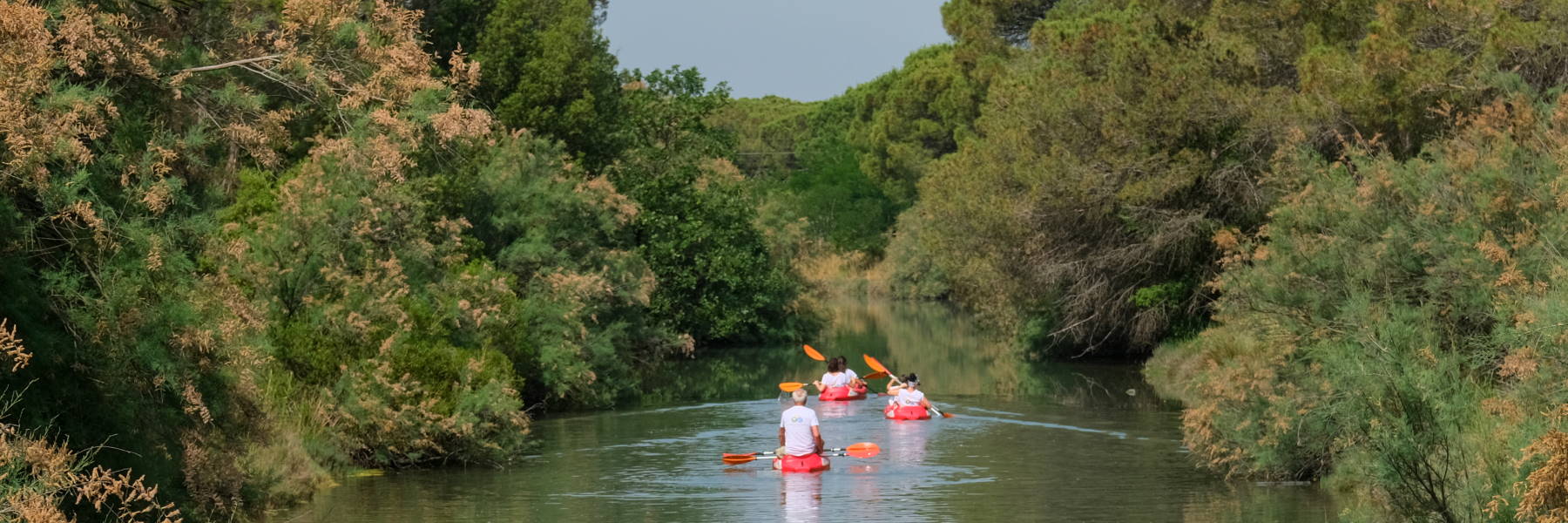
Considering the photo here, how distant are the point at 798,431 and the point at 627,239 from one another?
25082 millimetres

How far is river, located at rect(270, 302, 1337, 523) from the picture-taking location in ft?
66.8

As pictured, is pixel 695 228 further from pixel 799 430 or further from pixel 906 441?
pixel 799 430

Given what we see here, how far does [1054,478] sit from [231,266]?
11.8 meters

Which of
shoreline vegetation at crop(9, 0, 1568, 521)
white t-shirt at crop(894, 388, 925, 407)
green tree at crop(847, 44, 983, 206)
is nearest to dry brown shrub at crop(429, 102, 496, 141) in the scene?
shoreline vegetation at crop(9, 0, 1568, 521)

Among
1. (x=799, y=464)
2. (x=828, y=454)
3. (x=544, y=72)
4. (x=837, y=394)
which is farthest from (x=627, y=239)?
(x=799, y=464)

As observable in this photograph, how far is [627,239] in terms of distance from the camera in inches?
1919

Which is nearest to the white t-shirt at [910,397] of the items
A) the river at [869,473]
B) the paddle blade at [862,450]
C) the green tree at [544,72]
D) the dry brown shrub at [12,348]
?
the river at [869,473]

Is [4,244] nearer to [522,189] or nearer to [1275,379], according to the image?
[1275,379]

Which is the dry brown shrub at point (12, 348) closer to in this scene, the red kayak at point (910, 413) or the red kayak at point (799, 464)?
the red kayak at point (799, 464)

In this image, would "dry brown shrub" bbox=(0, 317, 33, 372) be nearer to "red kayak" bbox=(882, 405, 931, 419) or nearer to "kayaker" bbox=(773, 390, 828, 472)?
"kayaker" bbox=(773, 390, 828, 472)

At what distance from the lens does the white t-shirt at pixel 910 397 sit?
3192cm

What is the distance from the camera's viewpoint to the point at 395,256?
92.9ft

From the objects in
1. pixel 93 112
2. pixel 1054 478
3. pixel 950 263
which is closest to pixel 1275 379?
pixel 1054 478

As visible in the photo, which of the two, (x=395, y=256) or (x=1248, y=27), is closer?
(x=395, y=256)
